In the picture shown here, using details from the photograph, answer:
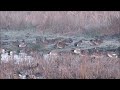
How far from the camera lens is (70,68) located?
443 centimetres

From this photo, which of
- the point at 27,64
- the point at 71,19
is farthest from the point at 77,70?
the point at 71,19

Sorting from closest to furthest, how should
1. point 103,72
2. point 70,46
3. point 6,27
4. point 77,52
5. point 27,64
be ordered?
1. point 103,72
2. point 27,64
3. point 77,52
4. point 70,46
5. point 6,27

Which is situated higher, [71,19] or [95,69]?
[71,19]

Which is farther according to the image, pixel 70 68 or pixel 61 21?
pixel 61 21

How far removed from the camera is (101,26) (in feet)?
22.1

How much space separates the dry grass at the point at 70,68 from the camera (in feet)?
13.7

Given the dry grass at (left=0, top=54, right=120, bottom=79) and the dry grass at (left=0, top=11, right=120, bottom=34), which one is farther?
the dry grass at (left=0, top=11, right=120, bottom=34)

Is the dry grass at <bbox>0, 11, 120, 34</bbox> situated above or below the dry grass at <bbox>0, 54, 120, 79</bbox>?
above

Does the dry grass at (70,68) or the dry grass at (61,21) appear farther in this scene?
the dry grass at (61,21)

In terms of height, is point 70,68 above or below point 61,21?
below

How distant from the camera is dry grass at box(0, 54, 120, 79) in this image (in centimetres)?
418

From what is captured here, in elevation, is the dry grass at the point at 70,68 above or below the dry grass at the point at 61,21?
below

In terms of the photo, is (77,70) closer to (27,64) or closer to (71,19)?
(27,64)
